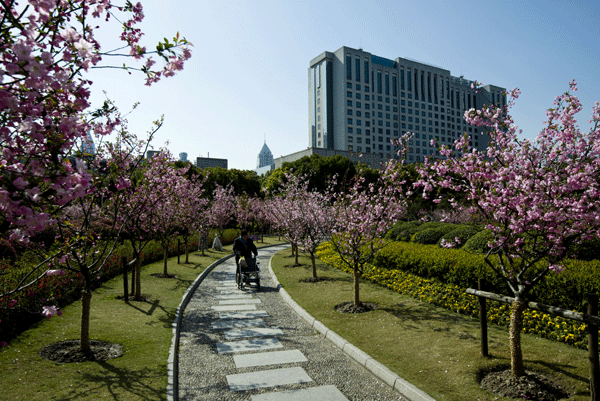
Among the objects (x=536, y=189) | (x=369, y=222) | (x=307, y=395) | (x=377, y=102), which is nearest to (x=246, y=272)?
(x=369, y=222)

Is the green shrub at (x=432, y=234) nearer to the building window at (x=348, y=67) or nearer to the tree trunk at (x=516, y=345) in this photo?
the tree trunk at (x=516, y=345)

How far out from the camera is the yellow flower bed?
248 inches

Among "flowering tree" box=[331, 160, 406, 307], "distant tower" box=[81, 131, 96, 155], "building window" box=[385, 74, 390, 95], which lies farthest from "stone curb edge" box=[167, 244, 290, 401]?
"building window" box=[385, 74, 390, 95]

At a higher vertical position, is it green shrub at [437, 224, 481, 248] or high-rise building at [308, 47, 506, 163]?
high-rise building at [308, 47, 506, 163]

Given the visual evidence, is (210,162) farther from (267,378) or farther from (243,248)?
(267,378)

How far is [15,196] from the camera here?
248 centimetres

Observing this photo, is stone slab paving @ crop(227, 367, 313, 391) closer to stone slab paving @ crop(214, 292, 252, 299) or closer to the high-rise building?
stone slab paving @ crop(214, 292, 252, 299)

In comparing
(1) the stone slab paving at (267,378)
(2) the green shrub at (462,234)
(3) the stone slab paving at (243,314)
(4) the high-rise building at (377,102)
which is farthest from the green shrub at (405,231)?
(4) the high-rise building at (377,102)

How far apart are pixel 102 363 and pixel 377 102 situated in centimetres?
11793

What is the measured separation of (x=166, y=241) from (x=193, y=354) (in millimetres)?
8348

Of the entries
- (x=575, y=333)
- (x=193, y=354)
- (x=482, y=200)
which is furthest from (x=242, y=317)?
(x=575, y=333)

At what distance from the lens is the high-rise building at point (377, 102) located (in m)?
110

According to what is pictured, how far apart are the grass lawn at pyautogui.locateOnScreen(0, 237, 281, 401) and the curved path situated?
17.5 inches

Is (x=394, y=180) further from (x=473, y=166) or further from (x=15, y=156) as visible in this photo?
(x=15, y=156)
